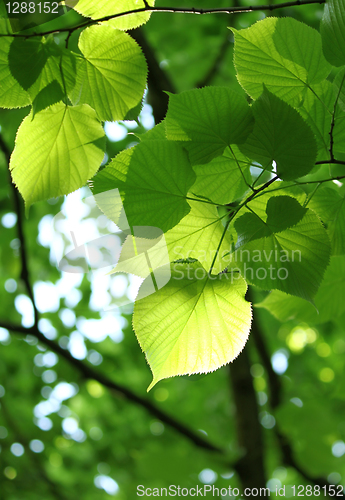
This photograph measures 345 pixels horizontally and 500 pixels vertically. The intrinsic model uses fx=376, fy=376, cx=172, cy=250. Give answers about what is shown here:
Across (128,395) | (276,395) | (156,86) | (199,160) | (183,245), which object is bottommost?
(276,395)

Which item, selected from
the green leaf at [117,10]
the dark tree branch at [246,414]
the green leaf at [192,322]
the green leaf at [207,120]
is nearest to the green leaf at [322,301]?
the green leaf at [192,322]

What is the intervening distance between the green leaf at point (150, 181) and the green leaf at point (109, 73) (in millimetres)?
90

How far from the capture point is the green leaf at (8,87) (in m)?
0.43

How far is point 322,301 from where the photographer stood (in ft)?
2.78

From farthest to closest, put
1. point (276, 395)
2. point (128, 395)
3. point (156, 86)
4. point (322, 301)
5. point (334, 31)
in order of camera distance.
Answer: point (276, 395) → point (128, 395) → point (156, 86) → point (322, 301) → point (334, 31)

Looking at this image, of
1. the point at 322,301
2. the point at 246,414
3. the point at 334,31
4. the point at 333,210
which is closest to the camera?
the point at 334,31

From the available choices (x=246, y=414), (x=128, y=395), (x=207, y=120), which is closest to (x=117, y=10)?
(x=207, y=120)

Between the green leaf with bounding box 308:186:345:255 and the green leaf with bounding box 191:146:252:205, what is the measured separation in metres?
0.12

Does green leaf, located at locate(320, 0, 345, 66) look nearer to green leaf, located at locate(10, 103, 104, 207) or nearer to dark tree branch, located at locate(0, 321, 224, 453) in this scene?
green leaf, located at locate(10, 103, 104, 207)

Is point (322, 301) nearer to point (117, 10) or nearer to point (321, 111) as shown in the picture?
point (321, 111)

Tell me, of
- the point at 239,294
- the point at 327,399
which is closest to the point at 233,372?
the point at 327,399

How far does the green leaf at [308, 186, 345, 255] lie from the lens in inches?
21.6

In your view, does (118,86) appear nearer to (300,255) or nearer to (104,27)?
→ (104,27)

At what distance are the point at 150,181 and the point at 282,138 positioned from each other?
0.15 m
